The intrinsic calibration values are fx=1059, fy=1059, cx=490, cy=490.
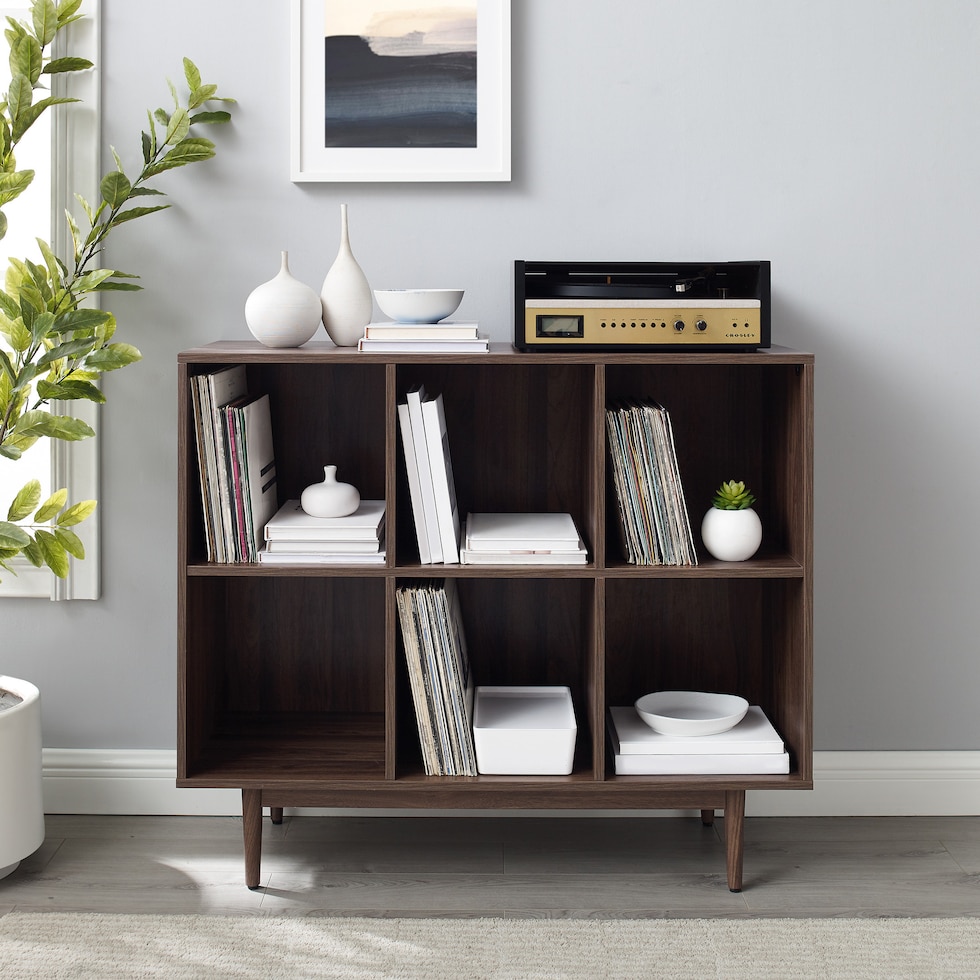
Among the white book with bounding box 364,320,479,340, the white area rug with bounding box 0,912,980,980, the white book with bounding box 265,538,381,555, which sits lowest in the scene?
the white area rug with bounding box 0,912,980,980

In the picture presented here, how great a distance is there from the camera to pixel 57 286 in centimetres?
191

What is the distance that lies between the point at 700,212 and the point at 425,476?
0.79 m

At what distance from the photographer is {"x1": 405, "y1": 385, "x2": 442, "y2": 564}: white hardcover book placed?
5.97 feet

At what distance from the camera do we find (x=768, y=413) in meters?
2.07

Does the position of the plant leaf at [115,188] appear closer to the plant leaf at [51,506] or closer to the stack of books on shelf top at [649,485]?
the plant leaf at [51,506]

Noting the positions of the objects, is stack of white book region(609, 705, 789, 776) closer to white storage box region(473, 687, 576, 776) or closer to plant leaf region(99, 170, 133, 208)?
white storage box region(473, 687, 576, 776)

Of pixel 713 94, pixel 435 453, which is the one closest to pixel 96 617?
pixel 435 453

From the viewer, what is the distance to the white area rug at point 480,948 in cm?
167

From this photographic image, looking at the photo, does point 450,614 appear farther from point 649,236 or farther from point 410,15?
point 410,15

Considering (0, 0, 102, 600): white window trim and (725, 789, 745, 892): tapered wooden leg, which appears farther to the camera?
(0, 0, 102, 600): white window trim

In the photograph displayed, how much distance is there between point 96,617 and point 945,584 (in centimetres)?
177

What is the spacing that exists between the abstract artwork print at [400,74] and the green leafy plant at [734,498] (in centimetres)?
84

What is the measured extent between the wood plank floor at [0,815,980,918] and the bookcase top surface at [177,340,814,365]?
0.96m

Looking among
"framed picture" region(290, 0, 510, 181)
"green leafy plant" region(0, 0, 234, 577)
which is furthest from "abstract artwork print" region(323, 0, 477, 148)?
"green leafy plant" region(0, 0, 234, 577)
